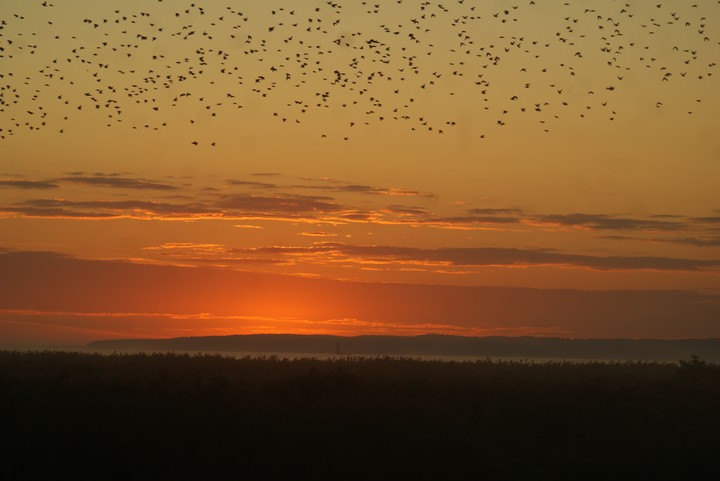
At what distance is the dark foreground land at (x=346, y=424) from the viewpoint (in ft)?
88.2

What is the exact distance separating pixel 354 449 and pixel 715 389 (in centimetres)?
1545

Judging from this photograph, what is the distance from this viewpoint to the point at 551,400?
111 feet

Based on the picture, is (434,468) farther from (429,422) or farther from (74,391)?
(74,391)

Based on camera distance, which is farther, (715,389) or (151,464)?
(715,389)

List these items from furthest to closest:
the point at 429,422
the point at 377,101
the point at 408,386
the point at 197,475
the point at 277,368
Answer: the point at 277,368 → the point at 408,386 → the point at 429,422 → the point at 377,101 → the point at 197,475

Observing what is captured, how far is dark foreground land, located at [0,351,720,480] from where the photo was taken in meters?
26.9

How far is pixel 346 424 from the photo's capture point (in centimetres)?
3014

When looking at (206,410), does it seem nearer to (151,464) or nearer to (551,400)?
(151,464)

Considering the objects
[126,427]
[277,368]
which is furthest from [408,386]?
[126,427]

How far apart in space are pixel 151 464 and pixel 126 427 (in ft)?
9.08

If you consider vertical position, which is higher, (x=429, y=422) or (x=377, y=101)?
(x=377, y=101)

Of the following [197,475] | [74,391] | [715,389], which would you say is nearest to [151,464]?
[197,475]

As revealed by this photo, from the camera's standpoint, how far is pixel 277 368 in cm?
4062

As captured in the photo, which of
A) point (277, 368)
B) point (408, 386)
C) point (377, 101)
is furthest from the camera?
point (277, 368)
